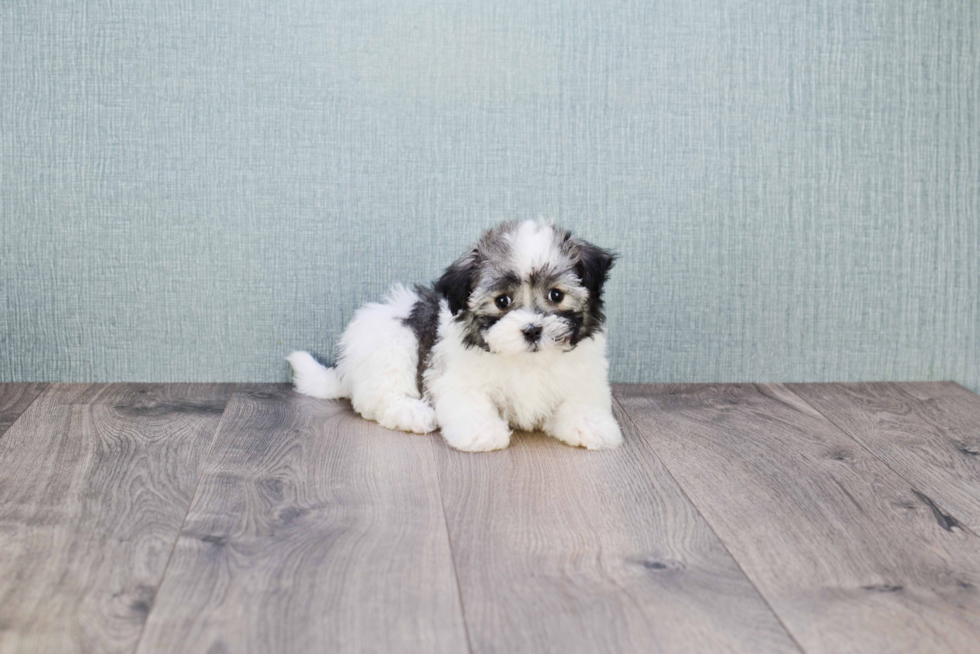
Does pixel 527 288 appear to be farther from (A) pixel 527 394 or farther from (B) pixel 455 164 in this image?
(B) pixel 455 164

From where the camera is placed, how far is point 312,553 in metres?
1.55

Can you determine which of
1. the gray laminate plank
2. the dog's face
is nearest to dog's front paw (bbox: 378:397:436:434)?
the dog's face

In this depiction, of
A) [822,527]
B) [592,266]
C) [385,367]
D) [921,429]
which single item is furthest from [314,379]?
[921,429]

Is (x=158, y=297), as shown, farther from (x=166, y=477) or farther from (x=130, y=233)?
(x=166, y=477)

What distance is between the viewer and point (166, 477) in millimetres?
1905

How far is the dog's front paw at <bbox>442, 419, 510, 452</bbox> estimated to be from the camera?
82.0 inches

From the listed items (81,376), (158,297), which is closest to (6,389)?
(81,376)

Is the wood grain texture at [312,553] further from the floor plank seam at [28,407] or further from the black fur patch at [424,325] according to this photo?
the floor plank seam at [28,407]

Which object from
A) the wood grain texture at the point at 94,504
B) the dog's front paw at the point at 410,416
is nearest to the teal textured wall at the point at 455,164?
the wood grain texture at the point at 94,504

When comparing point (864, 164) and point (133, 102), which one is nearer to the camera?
point (133, 102)

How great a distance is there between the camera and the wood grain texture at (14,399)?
2.28 metres

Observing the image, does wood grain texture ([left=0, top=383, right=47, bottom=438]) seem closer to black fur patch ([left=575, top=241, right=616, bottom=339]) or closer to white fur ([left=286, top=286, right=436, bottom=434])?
white fur ([left=286, top=286, right=436, bottom=434])

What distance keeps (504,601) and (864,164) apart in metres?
1.92

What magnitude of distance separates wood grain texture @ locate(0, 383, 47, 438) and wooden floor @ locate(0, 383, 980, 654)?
0.03ft
